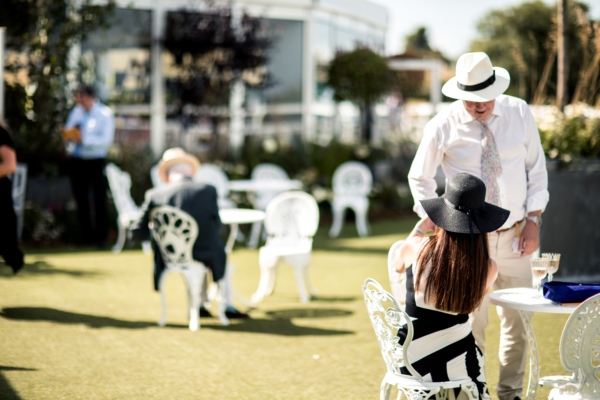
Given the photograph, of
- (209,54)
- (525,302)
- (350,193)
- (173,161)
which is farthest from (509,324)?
(209,54)

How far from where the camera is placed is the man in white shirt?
3.23 metres

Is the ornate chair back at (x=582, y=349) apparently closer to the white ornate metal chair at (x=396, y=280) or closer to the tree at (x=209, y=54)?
the white ornate metal chair at (x=396, y=280)

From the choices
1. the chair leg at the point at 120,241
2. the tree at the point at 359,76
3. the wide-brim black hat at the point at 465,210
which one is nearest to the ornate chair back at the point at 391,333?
the wide-brim black hat at the point at 465,210

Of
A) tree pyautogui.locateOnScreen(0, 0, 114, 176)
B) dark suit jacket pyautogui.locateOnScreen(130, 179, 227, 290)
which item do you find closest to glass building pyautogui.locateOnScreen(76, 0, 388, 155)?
tree pyautogui.locateOnScreen(0, 0, 114, 176)

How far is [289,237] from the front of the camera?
6.08 m

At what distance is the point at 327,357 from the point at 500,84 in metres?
2.06

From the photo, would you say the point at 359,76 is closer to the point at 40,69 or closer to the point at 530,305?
the point at 40,69

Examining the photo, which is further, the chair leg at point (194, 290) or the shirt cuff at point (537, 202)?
the chair leg at point (194, 290)

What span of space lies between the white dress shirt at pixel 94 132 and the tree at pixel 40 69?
2.22 ft

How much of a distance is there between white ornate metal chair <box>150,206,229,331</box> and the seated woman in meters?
2.45

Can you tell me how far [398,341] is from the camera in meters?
2.62

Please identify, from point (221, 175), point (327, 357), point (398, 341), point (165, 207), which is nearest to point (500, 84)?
point (398, 341)

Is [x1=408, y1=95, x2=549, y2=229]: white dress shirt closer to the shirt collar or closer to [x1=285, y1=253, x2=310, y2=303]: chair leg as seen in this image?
the shirt collar

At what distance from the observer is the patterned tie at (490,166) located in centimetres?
321
